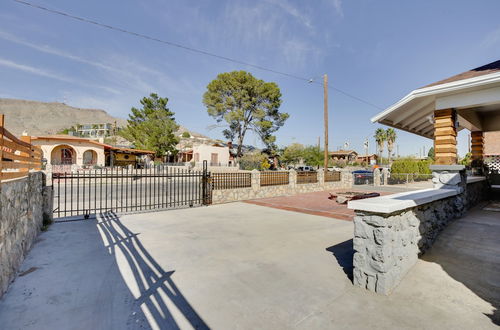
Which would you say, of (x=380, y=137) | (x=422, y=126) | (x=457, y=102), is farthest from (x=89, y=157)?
(x=380, y=137)

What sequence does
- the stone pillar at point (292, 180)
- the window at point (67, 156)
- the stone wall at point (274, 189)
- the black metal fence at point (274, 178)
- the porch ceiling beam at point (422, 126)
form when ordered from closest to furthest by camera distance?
1. the porch ceiling beam at point (422, 126)
2. the stone wall at point (274, 189)
3. the black metal fence at point (274, 178)
4. the stone pillar at point (292, 180)
5. the window at point (67, 156)

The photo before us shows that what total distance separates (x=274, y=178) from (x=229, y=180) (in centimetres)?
374

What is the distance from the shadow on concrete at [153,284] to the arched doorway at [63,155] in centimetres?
3017

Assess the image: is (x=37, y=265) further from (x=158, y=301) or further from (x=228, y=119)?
(x=228, y=119)

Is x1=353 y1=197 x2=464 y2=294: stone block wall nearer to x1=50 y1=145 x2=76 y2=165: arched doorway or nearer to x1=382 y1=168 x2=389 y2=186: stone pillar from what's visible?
x1=382 y1=168 x2=389 y2=186: stone pillar

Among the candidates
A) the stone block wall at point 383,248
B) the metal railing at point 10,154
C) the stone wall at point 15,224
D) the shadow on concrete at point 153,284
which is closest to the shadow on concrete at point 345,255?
the stone block wall at point 383,248

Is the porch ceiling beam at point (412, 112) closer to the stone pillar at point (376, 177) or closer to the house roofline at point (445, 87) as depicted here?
the house roofline at point (445, 87)

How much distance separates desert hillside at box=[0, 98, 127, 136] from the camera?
4537 inches

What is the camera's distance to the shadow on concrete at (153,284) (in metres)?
2.68

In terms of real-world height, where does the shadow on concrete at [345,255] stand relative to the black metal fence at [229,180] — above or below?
below

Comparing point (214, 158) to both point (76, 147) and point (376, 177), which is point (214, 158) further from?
point (376, 177)

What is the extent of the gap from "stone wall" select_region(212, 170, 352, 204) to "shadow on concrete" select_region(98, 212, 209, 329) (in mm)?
5859

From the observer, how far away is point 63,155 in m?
29.8

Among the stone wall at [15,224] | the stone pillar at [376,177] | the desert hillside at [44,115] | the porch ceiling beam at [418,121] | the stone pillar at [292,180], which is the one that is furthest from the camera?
the desert hillside at [44,115]
